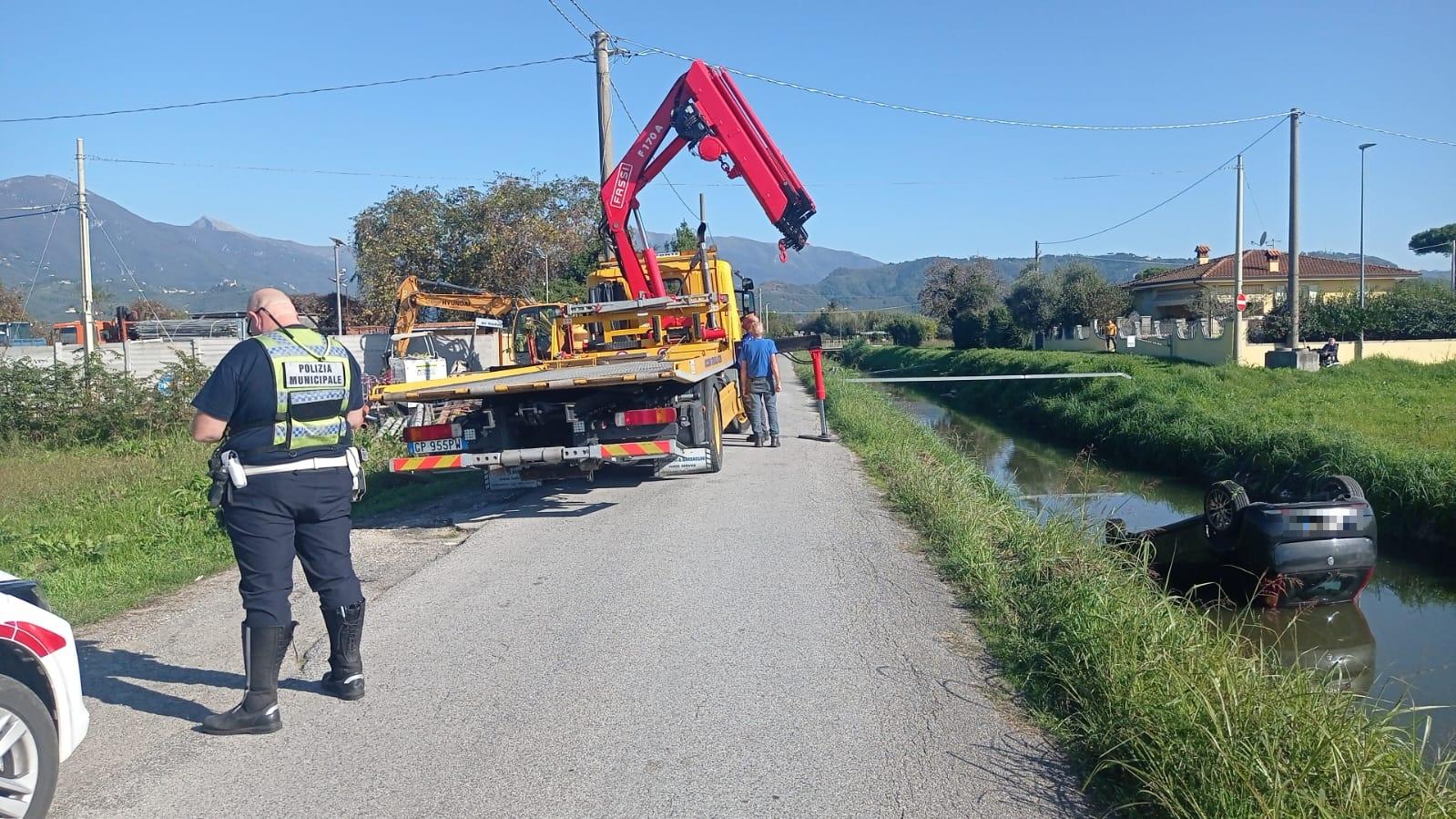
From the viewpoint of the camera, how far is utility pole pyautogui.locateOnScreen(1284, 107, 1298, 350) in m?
24.3

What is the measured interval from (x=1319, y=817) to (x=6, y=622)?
4276 millimetres

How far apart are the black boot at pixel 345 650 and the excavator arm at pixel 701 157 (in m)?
8.73

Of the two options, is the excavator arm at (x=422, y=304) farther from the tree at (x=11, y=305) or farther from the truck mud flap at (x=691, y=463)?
the tree at (x=11, y=305)

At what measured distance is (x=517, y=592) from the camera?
259 inches

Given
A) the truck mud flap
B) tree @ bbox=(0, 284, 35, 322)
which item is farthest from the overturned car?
tree @ bbox=(0, 284, 35, 322)

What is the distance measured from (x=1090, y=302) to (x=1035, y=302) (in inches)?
125

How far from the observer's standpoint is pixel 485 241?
1045 inches

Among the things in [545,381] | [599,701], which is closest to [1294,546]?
[599,701]

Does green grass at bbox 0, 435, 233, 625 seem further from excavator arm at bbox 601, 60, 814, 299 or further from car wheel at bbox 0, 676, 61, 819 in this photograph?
excavator arm at bbox 601, 60, 814, 299

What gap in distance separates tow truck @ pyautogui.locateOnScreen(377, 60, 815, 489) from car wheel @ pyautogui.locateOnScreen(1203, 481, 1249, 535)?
441 centimetres

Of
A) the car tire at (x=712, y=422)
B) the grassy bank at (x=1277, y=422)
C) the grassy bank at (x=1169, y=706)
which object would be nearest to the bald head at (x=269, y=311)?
the grassy bank at (x=1169, y=706)

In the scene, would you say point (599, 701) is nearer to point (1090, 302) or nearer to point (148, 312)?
point (148, 312)

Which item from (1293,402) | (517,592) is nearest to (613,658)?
(517,592)

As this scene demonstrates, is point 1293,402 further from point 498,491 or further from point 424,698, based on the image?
point 424,698
